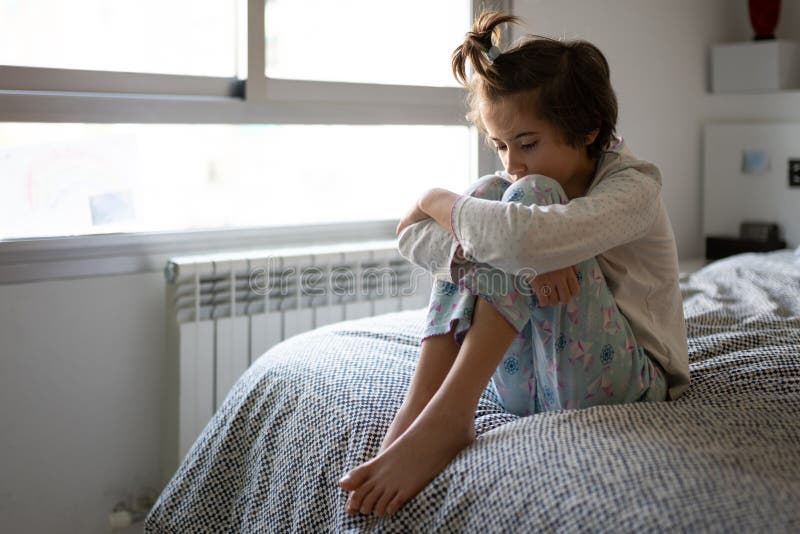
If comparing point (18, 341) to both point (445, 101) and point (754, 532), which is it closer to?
point (445, 101)

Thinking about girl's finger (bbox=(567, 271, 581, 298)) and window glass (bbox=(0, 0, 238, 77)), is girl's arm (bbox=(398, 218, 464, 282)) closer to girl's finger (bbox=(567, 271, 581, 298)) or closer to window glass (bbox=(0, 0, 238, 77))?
girl's finger (bbox=(567, 271, 581, 298))

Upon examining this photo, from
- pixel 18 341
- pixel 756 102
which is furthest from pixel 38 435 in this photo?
pixel 756 102

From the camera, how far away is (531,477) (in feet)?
3.29

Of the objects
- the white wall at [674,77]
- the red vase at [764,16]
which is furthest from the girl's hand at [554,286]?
the red vase at [764,16]

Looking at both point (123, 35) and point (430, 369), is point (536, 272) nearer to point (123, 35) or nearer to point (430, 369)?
point (430, 369)

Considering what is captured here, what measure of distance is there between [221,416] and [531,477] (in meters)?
0.69

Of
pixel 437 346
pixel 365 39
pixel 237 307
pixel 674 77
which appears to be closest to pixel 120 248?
pixel 237 307

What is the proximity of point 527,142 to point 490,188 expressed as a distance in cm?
9

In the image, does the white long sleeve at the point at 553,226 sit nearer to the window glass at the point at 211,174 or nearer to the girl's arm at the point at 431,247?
the girl's arm at the point at 431,247

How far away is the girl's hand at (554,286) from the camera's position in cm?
115

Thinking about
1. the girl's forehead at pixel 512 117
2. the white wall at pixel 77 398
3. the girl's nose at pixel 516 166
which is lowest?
the white wall at pixel 77 398

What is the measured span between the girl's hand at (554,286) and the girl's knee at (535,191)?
10cm

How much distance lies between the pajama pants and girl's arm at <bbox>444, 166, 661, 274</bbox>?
34mm

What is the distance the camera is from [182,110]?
199 centimetres
